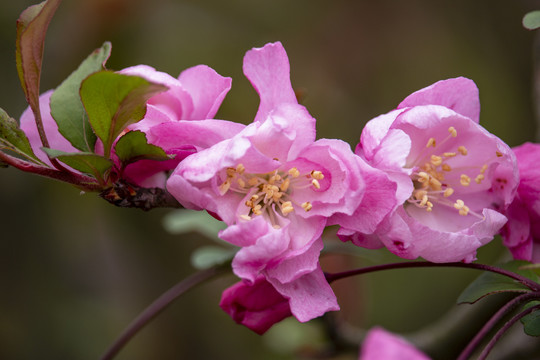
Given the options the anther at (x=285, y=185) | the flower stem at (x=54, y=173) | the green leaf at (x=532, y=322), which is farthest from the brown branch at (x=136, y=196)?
the green leaf at (x=532, y=322)

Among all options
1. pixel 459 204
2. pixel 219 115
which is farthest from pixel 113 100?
pixel 219 115

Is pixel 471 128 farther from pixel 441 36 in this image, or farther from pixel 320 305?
pixel 441 36

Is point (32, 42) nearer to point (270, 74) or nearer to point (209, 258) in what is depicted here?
point (270, 74)

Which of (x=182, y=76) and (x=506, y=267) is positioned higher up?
(x=182, y=76)

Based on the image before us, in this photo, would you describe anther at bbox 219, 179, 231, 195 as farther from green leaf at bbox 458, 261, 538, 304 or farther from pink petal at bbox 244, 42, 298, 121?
green leaf at bbox 458, 261, 538, 304

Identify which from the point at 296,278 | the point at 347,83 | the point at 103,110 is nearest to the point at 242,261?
the point at 296,278
